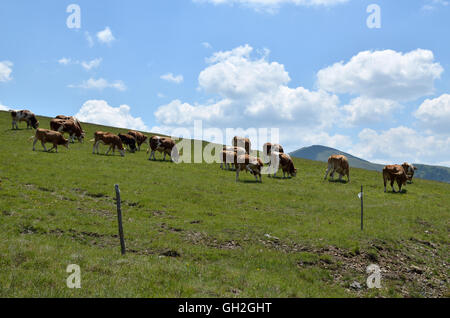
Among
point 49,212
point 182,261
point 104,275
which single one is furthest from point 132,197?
point 104,275

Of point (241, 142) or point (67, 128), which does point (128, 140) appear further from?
point (241, 142)

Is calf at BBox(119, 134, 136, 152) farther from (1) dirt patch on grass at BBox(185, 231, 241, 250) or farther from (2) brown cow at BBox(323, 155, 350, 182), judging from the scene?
(1) dirt patch on grass at BBox(185, 231, 241, 250)

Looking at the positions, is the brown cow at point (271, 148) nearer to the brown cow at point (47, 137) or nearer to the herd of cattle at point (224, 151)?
the herd of cattle at point (224, 151)

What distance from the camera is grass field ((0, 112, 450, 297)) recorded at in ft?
27.0

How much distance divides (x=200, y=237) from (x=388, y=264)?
7958 millimetres

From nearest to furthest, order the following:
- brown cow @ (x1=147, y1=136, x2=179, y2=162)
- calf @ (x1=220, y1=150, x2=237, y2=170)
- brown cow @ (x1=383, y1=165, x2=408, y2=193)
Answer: brown cow @ (x1=383, y1=165, x2=408, y2=193) < calf @ (x1=220, y1=150, x2=237, y2=170) < brown cow @ (x1=147, y1=136, x2=179, y2=162)

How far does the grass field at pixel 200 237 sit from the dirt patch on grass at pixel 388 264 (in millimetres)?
57

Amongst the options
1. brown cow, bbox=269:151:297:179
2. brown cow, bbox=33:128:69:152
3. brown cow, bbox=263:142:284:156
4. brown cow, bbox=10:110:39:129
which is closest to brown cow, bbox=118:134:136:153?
brown cow, bbox=33:128:69:152

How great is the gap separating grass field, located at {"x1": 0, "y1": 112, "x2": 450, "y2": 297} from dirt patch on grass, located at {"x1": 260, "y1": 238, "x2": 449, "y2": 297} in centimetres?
6

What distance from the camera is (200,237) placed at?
1287cm

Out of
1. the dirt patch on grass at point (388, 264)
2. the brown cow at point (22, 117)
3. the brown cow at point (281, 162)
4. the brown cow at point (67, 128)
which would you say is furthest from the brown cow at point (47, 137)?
the dirt patch on grass at point (388, 264)

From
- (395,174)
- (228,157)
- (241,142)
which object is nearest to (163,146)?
(228,157)

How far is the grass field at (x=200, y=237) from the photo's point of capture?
8219 mm
